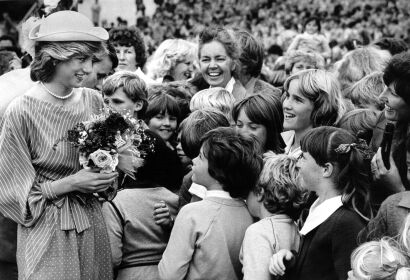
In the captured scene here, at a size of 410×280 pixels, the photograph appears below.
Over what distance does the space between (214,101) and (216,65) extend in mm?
937

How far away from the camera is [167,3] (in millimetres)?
36312

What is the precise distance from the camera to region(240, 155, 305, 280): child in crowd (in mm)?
4840

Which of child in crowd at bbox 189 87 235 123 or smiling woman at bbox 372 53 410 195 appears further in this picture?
child in crowd at bbox 189 87 235 123

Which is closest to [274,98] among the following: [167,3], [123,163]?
[123,163]

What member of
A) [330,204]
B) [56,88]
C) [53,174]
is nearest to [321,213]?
[330,204]

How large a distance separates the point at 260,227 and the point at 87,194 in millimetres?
1109

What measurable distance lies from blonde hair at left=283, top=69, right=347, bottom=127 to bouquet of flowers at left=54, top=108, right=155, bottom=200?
1333 millimetres

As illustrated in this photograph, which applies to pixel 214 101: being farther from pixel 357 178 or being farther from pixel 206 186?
pixel 357 178

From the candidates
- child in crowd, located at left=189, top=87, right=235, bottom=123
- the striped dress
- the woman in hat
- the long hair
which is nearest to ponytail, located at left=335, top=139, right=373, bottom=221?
the long hair

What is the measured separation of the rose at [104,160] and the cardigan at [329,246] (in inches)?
49.5

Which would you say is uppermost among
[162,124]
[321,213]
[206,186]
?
[321,213]

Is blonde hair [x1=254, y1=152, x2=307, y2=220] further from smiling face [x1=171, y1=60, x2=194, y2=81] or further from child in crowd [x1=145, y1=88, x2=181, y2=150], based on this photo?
smiling face [x1=171, y1=60, x2=194, y2=81]

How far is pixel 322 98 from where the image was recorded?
6.04 metres

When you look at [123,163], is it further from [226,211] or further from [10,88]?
[10,88]
